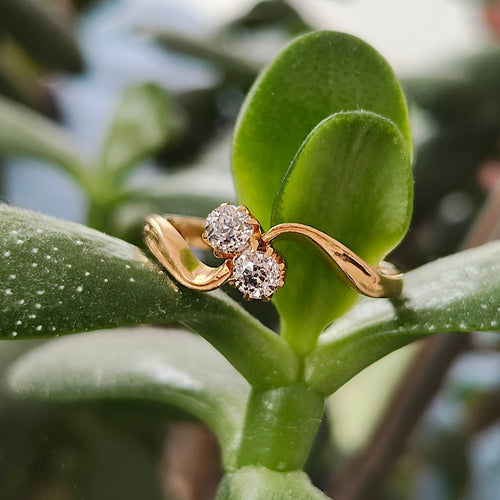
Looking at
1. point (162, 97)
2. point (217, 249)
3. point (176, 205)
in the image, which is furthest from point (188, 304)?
point (162, 97)

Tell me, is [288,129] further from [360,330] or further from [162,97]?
[162,97]

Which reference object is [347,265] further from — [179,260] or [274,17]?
[274,17]

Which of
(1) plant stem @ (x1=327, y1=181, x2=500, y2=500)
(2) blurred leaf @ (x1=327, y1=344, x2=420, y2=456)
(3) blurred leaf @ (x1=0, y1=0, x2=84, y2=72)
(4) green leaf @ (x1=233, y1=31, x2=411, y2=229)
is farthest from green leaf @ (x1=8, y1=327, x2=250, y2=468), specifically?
(3) blurred leaf @ (x1=0, y1=0, x2=84, y2=72)

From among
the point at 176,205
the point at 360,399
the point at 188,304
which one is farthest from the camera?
the point at 360,399

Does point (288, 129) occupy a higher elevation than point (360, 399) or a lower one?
higher

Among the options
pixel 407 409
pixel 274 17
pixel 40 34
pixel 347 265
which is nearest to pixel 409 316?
pixel 347 265

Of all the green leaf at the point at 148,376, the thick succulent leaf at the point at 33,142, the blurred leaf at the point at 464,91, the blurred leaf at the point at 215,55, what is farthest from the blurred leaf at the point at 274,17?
the green leaf at the point at 148,376

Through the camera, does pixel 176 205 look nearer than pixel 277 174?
No
